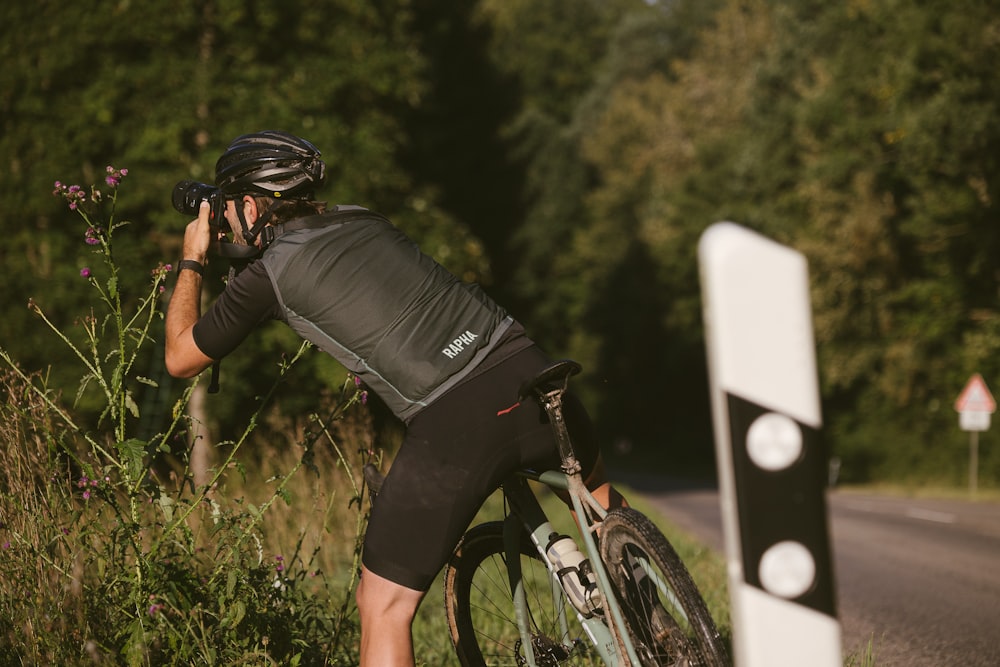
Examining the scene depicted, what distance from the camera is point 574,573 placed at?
10.1 ft

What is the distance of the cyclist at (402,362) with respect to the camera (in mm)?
2857

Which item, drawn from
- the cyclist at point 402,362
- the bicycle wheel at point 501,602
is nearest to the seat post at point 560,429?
the cyclist at point 402,362

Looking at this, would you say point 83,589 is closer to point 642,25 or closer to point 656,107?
point 656,107

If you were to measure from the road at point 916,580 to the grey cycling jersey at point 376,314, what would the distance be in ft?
3.78

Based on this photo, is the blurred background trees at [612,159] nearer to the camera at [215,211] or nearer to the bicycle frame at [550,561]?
the bicycle frame at [550,561]

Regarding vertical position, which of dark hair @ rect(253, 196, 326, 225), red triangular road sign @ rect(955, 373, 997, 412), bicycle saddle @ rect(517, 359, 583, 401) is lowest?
red triangular road sign @ rect(955, 373, 997, 412)

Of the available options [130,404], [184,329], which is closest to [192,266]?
[184,329]

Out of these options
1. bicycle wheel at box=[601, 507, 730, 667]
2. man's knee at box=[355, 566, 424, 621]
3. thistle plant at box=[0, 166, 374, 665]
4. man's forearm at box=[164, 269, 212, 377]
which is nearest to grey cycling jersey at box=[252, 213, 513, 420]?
man's forearm at box=[164, 269, 212, 377]

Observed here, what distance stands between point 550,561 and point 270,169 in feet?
4.67

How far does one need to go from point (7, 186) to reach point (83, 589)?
1286 cm

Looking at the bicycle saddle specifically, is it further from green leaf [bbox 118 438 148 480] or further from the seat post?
green leaf [bbox 118 438 148 480]

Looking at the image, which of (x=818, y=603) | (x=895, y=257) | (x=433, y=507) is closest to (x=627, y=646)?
(x=433, y=507)

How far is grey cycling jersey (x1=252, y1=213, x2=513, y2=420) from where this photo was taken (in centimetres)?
289

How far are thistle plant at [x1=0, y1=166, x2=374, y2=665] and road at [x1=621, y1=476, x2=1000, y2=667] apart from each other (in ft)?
6.22
